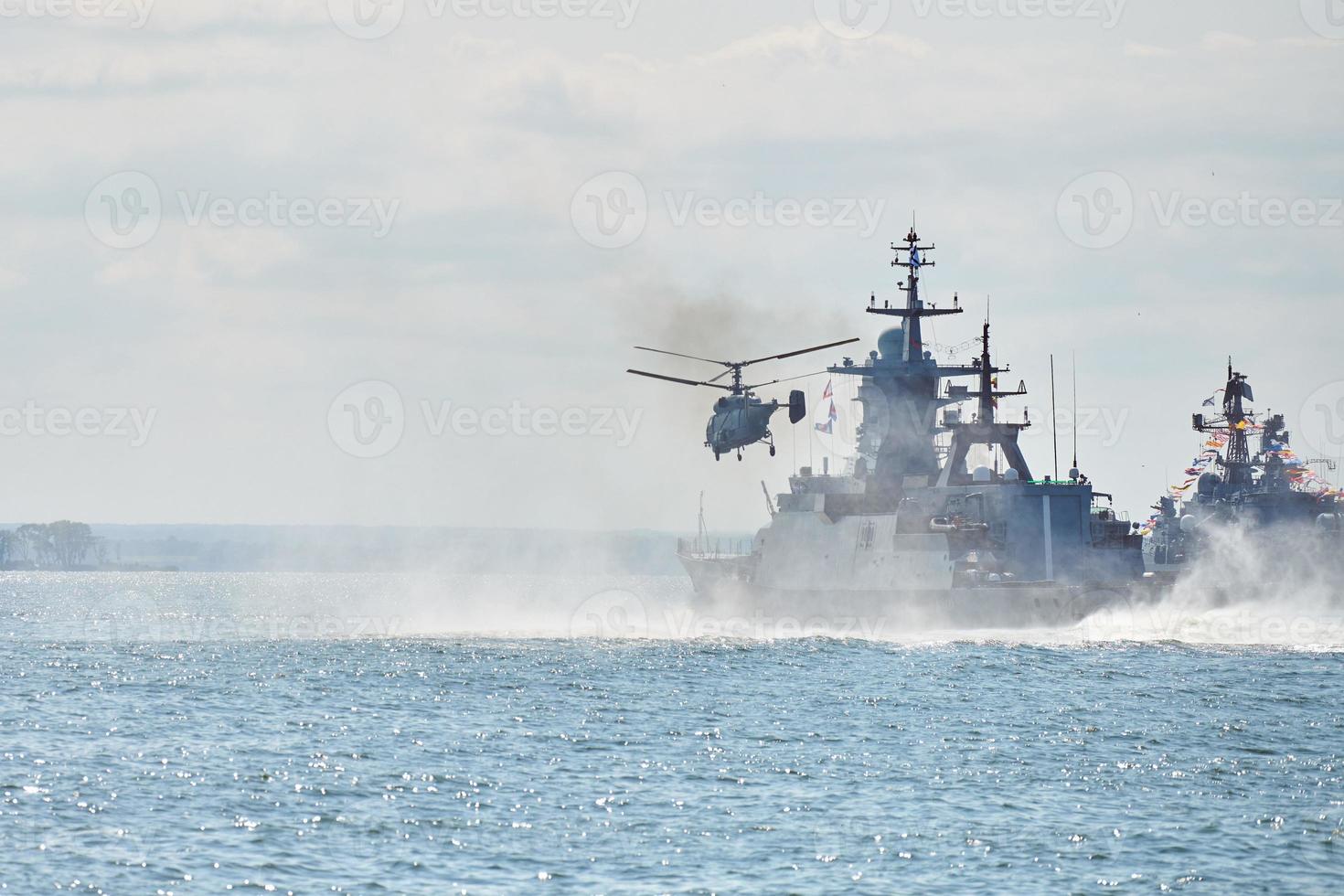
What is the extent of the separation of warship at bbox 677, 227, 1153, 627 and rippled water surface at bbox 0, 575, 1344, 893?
3838 millimetres

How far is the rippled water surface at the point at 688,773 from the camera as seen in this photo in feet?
73.3

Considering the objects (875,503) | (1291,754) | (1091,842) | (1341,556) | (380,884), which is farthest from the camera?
(1341,556)

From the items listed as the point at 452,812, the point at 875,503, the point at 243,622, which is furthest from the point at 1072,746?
the point at 243,622

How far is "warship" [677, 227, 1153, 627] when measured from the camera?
57750 mm

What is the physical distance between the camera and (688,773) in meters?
30.0

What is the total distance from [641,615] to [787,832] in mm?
71083

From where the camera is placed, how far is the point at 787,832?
2464cm

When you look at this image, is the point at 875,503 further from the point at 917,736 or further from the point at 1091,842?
the point at 1091,842

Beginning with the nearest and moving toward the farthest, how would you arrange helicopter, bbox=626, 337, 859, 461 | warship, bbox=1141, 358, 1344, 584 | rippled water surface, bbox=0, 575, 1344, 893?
rippled water surface, bbox=0, 575, 1344, 893 < helicopter, bbox=626, 337, 859, 461 < warship, bbox=1141, 358, 1344, 584
